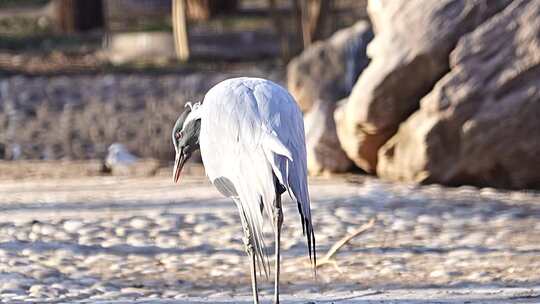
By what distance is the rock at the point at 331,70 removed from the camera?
13.4 m

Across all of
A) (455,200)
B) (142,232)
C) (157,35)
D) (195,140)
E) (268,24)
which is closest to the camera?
(195,140)

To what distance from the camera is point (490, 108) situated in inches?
410

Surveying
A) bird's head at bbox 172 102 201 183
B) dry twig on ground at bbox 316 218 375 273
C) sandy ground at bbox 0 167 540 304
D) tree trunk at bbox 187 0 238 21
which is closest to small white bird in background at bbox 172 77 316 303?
bird's head at bbox 172 102 201 183

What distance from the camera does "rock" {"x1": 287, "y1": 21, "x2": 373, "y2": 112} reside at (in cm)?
1344

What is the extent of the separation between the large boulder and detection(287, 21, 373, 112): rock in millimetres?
2791

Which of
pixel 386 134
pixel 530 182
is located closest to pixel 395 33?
pixel 386 134

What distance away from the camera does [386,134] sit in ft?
36.4

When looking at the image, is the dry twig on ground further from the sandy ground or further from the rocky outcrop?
the rocky outcrop

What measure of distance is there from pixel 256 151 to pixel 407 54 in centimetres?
460

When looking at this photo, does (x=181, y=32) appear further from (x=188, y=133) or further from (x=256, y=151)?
(x=256, y=151)

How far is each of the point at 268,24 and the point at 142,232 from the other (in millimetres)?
15112

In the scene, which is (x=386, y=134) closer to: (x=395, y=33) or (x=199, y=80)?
(x=395, y=33)

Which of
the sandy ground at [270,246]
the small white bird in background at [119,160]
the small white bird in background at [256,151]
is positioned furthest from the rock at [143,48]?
the small white bird in background at [256,151]

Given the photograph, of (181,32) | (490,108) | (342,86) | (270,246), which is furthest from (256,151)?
(181,32)
